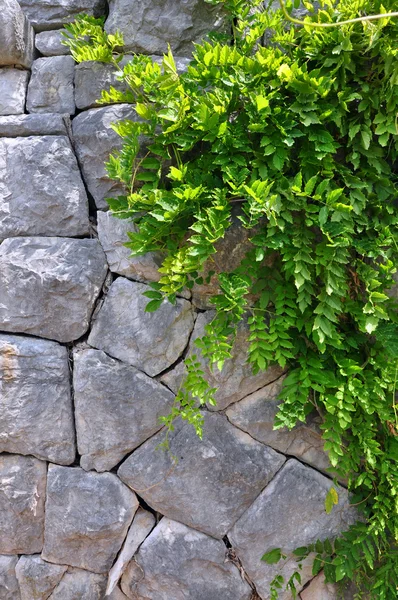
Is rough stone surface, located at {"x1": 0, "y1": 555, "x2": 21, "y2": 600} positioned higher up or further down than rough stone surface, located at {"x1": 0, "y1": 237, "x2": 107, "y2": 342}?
further down

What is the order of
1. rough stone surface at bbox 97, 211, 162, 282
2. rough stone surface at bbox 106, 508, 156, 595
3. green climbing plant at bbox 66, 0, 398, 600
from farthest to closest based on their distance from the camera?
rough stone surface at bbox 106, 508, 156, 595 → rough stone surface at bbox 97, 211, 162, 282 → green climbing plant at bbox 66, 0, 398, 600

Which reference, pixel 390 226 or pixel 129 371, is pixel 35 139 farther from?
pixel 390 226

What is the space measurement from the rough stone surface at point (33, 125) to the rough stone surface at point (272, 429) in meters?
1.35

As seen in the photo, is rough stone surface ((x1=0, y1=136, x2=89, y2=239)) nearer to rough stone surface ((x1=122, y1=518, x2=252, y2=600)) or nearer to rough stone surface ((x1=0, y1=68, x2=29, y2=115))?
rough stone surface ((x1=0, y1=68, x2=29, y2=115))

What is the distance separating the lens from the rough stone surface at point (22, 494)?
79.5 inches

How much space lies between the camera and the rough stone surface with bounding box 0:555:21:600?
2094mm

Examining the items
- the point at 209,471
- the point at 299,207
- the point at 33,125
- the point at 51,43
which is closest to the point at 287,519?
the point at 209,471

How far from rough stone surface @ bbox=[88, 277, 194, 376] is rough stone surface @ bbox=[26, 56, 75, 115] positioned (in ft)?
2.66

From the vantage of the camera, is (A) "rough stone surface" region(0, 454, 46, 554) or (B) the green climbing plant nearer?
(B) the green climbing plant

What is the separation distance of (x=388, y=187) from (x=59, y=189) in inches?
50.5

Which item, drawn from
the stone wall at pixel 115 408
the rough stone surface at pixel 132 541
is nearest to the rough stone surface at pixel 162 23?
the stone wall at pixel 115 408

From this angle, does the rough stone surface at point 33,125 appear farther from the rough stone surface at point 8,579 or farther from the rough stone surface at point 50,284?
the rough stone surface at point 8,579

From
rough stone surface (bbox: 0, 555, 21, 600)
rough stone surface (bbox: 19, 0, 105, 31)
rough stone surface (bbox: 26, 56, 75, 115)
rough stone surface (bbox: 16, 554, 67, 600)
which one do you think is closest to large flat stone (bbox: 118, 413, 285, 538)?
rough stone surface (bbox: 16, 554, 67, 600)

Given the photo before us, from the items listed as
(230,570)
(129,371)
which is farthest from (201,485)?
(129,371)
